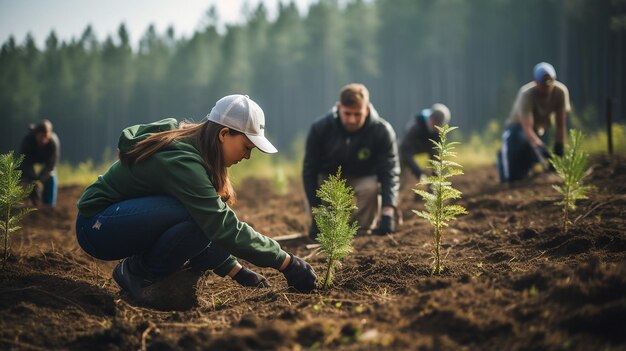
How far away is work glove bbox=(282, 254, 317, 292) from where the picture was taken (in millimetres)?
3355

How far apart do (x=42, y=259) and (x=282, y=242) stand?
2.50 m

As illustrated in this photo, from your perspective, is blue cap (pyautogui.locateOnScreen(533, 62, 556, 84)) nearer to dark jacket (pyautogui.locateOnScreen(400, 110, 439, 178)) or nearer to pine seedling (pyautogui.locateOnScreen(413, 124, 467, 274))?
dark jacket (pyautogui.locateOnScreen(400, 110, 439, 178))

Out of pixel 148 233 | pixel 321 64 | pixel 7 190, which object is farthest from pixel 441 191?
pixel 321 64

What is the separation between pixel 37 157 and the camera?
9.45 m

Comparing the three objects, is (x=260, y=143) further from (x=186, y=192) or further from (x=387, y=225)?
(x=387, y=225)

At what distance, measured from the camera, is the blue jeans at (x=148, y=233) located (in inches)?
129

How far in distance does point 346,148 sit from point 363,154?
0.25 metres

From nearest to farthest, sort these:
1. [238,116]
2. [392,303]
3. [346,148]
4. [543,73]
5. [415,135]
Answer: [392,303] → [238,116] → [346,148] → [543,73] → [415,135]

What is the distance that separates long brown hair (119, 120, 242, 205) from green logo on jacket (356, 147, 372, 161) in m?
3.12

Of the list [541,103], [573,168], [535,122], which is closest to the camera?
[573,168]

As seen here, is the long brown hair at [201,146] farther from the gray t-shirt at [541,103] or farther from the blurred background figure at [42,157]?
the blurred background figure at [42,157]

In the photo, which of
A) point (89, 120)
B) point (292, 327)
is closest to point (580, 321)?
point (292, 327)

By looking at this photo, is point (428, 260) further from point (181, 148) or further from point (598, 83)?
point (598, 83)

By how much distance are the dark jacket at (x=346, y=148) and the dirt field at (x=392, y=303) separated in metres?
1.11
